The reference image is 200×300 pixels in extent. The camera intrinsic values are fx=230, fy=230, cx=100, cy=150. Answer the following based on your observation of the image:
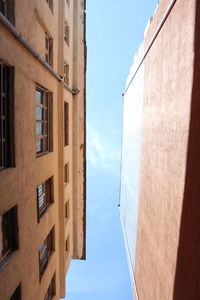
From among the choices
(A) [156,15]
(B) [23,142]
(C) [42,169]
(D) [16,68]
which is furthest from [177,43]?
(C) [42,169]

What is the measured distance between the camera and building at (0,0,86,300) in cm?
659

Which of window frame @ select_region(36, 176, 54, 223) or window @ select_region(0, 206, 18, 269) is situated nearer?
window @ select_region(0, 206, 18, 269)

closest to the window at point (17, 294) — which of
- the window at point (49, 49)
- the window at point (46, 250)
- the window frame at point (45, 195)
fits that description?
the window at point (46, 250)

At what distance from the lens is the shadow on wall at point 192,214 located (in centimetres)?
562

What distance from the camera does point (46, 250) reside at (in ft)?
34.9

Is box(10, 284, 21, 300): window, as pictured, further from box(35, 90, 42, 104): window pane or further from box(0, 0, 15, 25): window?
box(0, 0, 15, 25): window

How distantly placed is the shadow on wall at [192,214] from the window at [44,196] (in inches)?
219

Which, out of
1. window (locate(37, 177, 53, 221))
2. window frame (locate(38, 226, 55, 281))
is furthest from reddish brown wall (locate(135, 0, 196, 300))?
window (locate(37, 177, 53, 221))

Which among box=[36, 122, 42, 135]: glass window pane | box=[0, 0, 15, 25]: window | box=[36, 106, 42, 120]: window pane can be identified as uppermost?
box=[0, 0, 15, 25]: window

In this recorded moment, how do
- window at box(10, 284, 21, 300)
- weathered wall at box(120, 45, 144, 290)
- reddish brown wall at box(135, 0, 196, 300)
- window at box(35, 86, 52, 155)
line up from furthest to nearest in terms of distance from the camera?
weathered wall at box(120, 45, 144, 290), window at box(35, 86, 52, 155), window at box(10, 284, 21, 300), reddish brown wall at box(135, 0, 196, 300)

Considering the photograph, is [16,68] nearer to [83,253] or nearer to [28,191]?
[28,191]

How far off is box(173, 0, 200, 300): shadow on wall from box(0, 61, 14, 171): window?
16.8ft

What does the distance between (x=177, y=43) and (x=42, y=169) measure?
6.83 metres

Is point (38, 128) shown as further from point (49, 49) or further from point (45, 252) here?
point (45, 252)
